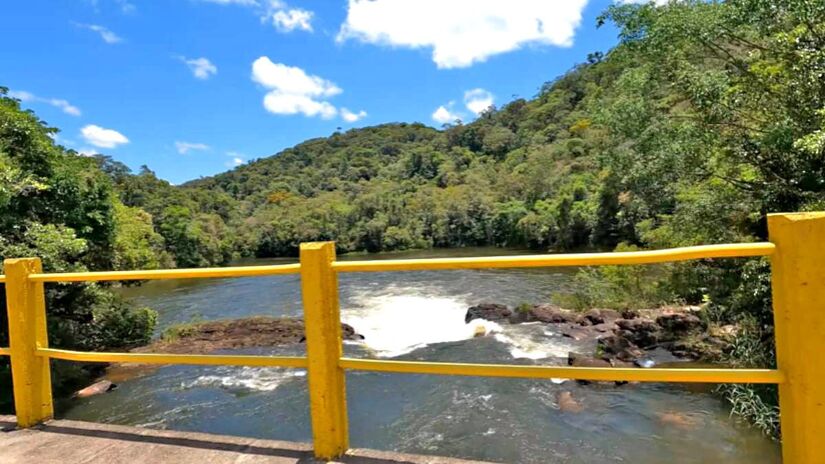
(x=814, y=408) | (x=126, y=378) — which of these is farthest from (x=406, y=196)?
(x=814, y=408)

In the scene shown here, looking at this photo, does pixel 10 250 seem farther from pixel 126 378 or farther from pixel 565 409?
pixel 565 409

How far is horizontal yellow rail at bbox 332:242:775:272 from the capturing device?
6.54 ft

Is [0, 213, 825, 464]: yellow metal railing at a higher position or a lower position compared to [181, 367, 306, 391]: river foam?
higher

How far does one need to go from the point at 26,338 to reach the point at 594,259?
325 centimetres

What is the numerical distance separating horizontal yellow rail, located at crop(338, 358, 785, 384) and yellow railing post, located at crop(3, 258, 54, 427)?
206 centimetres

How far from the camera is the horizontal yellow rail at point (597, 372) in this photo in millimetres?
2033

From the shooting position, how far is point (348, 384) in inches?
474

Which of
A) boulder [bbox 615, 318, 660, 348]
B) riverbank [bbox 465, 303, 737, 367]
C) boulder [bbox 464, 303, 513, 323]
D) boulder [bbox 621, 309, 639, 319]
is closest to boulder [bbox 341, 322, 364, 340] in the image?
boulder [bbox 464, 303, 513, 323]

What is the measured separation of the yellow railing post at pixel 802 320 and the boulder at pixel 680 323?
493 inches

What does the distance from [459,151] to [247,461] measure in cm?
11451

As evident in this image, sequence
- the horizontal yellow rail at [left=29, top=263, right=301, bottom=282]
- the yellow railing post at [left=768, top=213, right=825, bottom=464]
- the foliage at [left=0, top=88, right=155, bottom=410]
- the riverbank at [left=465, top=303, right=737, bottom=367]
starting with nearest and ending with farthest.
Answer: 1. the yellow railing post at [left=768, top=213, right=825, bottom=464]
2. the horizontal yellow rail at [left=29, top=263, right=301, bottom=282]
3. the foliage at [left=0, top=88, right=155, bottom=410]
4. the riverbank at [left=465, top=303, right=737, bottom=367]

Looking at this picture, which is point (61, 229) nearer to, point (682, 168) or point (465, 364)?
point (465, 364)

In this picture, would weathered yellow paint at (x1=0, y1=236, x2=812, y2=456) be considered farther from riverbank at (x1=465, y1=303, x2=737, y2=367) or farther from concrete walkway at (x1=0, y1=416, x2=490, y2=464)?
riverbank at (x1=465, y1=303, x2=737, y2=367)

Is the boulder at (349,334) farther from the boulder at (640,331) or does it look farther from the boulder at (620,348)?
the boulder at (640,331)
